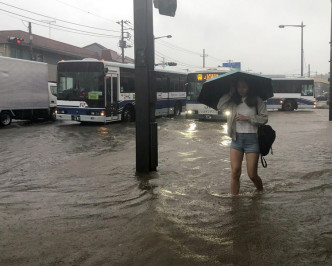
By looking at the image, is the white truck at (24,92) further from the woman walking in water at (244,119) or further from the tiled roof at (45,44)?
the tiled roof at (45,44)

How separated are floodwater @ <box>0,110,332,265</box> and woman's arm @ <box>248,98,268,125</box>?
1.13 metres

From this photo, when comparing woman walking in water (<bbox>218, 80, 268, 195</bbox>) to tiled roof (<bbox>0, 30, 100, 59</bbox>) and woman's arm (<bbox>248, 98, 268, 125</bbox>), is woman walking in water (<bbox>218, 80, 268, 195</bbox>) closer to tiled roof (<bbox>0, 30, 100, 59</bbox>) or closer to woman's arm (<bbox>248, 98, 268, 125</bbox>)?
woman's arm (<bbox>248, 98, 268, 125</bbox>)

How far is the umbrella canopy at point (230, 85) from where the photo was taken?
5.18 meters

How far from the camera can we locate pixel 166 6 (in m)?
6.95

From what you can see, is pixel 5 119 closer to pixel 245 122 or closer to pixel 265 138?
pixel 245 122

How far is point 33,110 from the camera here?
65.3ft

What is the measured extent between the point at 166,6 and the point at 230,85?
2404 millimetres

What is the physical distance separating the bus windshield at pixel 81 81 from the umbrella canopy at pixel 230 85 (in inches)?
490

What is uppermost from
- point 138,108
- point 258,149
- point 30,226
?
point 138,108

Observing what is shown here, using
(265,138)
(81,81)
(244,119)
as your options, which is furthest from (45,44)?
(265,138)

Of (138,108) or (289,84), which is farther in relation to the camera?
(289,84)

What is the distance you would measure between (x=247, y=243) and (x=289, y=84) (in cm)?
3205

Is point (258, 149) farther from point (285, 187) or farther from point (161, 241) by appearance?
point (161, 241)

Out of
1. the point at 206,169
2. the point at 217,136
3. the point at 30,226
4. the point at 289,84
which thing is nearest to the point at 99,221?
the point at 30,226
